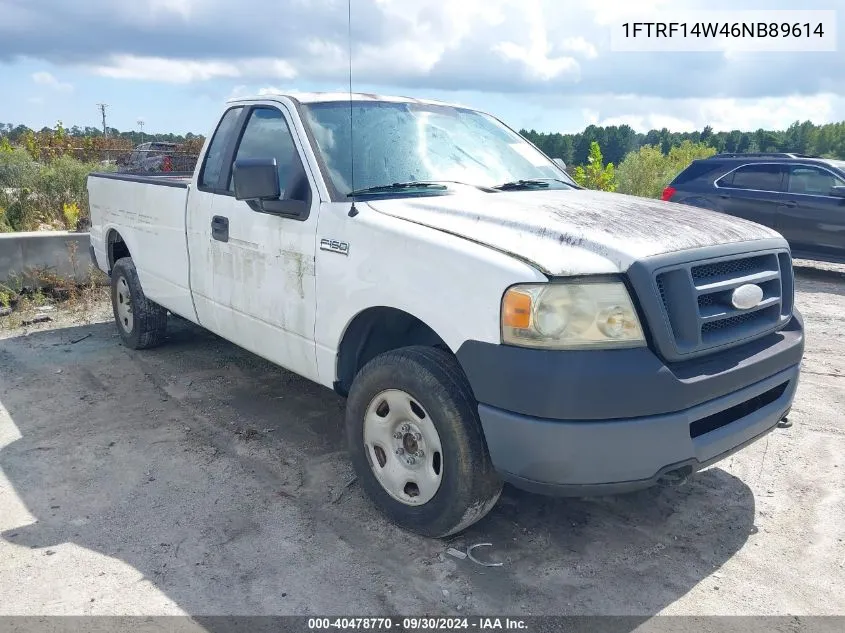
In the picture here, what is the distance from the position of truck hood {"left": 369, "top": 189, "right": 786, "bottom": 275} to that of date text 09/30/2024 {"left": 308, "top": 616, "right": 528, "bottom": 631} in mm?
1368

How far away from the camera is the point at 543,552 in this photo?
3.30m

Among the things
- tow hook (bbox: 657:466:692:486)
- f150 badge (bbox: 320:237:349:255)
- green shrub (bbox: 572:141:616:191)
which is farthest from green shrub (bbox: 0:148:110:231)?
green shrub (bbox: 572:141:616:191)

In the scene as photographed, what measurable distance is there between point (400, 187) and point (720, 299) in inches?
65.7

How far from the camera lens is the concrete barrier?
7.73 m

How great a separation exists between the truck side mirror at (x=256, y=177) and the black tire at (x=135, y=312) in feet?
8.96

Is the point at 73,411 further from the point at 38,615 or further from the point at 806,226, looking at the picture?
the point at 806,226

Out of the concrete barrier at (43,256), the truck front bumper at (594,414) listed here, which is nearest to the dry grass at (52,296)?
the concrete barrier at (43,256)

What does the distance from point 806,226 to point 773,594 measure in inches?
342

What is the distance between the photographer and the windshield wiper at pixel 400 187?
12.2ft

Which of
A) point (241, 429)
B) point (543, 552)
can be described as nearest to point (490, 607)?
point (543, 552)

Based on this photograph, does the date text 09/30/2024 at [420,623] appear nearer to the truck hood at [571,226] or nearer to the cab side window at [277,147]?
the truck hood at [571,226]

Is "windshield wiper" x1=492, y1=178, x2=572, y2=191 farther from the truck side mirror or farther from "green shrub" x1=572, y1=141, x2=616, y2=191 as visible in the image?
"green shrub" x1=572, y1=141, x2=616, y2=191

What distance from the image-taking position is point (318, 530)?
3461mm

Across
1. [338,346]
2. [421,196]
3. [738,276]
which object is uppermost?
[421,196]
